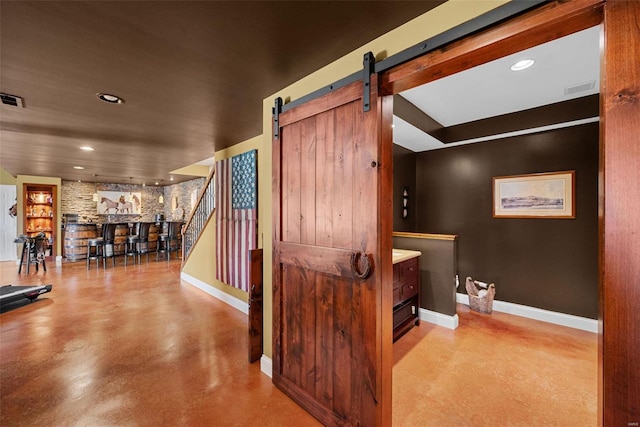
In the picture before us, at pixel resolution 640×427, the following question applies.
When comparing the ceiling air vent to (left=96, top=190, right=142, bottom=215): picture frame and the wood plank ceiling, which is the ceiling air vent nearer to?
the wood plank ceiling

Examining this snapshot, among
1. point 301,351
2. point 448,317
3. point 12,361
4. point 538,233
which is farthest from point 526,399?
point 12,361

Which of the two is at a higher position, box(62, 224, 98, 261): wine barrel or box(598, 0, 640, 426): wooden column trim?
box(598, 0, 640, 426): wooden column trim

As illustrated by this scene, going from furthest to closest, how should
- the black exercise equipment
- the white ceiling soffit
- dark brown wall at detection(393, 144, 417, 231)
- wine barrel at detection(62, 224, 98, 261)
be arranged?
1. wine barrel at detection(62, 224, 98, 261)
2. dark brown wall at detection(393, 144, 417, 231)
3. the black exercise equipment
4. the white ceiling soffit

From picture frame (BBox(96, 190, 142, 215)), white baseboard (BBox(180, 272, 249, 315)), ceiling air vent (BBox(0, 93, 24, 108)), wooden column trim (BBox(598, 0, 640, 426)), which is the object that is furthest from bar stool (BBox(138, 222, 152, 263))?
wooden column trim (BBox(598, 0, 640, 426))

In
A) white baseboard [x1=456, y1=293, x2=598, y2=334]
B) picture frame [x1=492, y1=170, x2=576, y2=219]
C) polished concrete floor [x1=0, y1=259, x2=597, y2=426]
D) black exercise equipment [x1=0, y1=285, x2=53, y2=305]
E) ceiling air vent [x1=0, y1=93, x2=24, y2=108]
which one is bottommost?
polished concrete floor [x1=0, y1=259, x2=597, y2=426]

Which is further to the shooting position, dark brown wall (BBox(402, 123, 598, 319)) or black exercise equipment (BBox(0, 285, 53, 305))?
black exercise equipment (BBox(0, 285, 53, 305))

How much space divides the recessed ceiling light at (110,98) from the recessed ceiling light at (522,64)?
11.1 feet

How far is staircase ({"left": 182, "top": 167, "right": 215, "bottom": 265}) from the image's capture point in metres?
4.82

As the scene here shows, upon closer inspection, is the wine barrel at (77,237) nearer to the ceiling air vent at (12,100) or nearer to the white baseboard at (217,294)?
the white baseboard at (217,294)

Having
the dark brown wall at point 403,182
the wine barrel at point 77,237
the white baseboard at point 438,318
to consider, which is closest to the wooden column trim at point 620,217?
the white baseboard at point 438,318

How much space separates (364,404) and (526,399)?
1361 millimetres

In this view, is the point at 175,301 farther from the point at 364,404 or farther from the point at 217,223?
the point at 364,404

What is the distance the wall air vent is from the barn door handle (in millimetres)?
2755

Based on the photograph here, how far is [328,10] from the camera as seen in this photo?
1.29 meters
